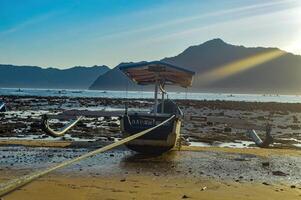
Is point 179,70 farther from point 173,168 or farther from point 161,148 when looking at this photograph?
point 173,168

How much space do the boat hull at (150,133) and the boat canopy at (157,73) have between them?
256cm

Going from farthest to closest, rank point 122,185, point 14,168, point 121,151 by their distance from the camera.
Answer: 1. point 121,151
2. point 14,168
3. point 122,185

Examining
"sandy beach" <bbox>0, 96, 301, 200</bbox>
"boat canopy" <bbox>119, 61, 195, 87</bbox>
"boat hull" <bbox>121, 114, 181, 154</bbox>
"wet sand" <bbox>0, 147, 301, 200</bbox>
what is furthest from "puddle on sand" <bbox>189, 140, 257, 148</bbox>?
"boat hull" <bbox>121, 114, 181, 154</bbox>

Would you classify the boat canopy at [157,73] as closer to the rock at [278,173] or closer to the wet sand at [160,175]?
the wet sand at [160,175]

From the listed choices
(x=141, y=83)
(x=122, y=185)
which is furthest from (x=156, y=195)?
(x=141, y=83)

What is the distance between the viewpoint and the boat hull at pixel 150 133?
56.0 feet

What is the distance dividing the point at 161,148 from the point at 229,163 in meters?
2.60

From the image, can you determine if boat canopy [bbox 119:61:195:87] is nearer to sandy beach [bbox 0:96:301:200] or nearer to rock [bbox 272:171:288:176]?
sandy beach [bbox 0:96:301:200]

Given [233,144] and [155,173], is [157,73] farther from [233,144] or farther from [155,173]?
[233,144]

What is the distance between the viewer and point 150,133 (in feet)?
55.8

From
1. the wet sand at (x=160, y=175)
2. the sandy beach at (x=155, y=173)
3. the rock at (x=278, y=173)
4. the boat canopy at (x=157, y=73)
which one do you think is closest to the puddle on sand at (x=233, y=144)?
the boat canopy at (x=157, y=73)

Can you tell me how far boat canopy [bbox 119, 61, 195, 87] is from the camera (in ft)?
62.4

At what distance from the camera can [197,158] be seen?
56.6 feet

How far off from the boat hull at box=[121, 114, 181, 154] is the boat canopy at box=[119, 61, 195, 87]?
2.56 metres
